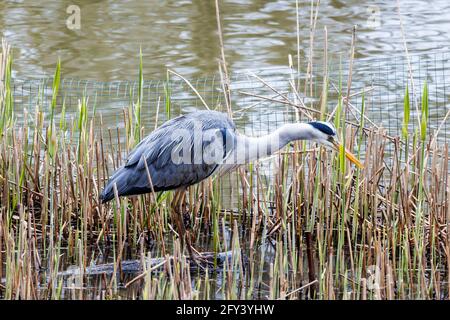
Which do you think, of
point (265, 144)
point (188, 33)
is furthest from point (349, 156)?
point (188, 33)

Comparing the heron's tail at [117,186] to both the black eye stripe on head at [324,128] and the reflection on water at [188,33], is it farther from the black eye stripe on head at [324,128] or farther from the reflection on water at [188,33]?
the reflection on water at [188,33]

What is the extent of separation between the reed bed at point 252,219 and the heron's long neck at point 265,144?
108 millimetres

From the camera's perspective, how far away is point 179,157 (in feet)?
18.4

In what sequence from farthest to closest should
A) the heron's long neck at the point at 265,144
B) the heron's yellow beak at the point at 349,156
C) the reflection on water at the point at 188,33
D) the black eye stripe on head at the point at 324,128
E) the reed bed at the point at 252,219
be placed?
the reflection on water at the point at 188,33 → the heron's long neck at the point at 265,144 → the black eye stripe on head at the point at 324,128 → the heron's yellow beak at the point at 349,156 → the reed bed at the point at 252,219

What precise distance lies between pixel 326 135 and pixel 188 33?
6.09 metres

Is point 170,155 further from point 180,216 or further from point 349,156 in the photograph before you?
point 349,156

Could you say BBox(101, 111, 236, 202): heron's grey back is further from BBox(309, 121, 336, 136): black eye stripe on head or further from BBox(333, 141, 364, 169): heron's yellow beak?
BBox(333, 141, 364, 169): heron's yellow beak

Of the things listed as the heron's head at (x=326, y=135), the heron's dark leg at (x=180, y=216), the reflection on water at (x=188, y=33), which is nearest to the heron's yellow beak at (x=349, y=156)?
the heron's head at (x=326, y=135)

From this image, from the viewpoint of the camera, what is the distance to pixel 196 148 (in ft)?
18.5

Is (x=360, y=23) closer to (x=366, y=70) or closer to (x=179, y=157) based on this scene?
(x=366, y=70)

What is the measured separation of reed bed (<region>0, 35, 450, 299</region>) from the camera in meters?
4.87

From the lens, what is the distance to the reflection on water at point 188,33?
33.4 feet

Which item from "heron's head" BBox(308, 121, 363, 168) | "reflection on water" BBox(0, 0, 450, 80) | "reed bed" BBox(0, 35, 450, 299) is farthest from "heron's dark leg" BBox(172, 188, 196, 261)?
"reflection on water" BBox(0, 0, 450, 80)
